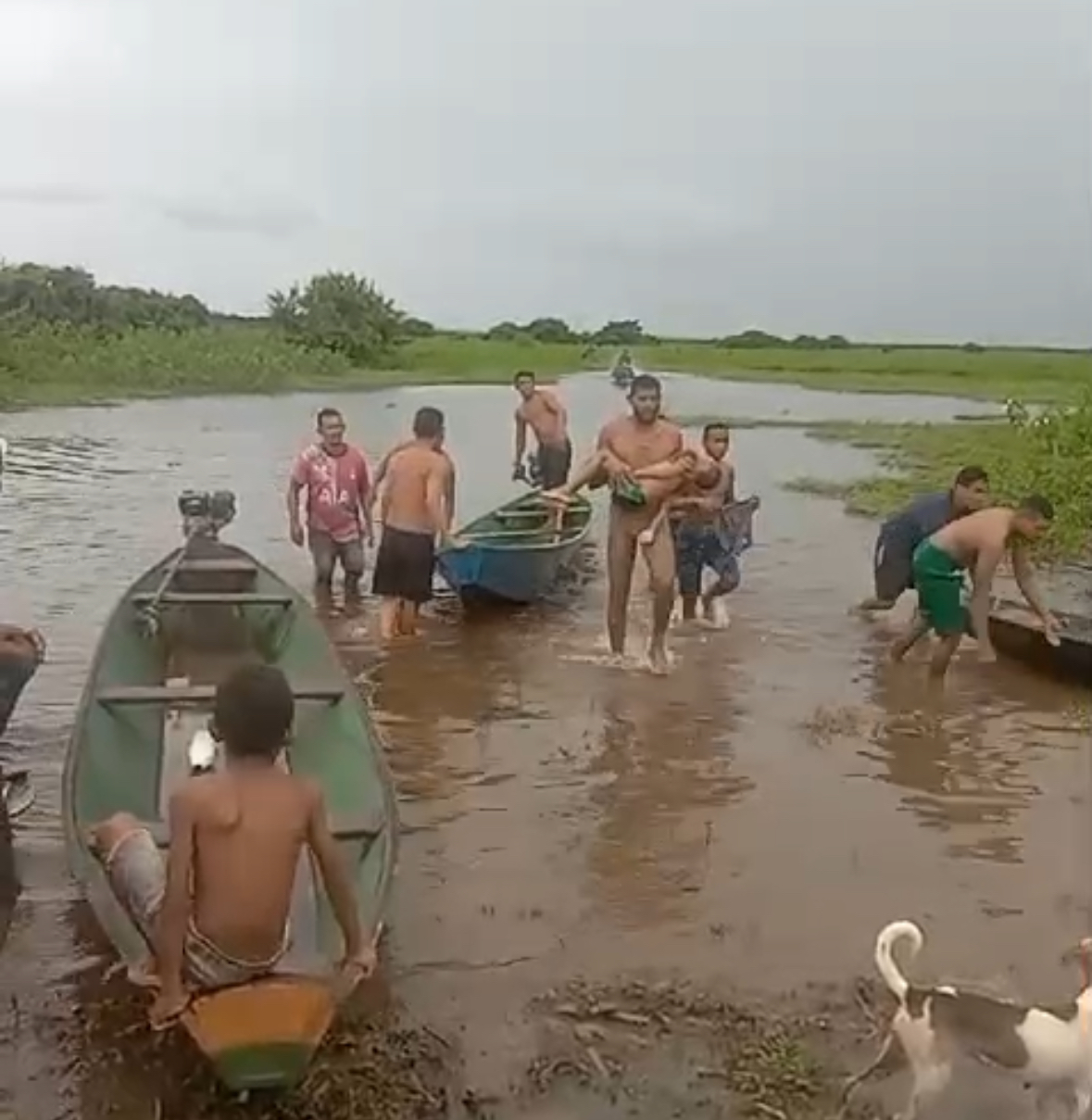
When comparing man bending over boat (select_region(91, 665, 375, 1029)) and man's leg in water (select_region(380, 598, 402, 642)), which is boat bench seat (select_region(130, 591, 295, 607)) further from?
man bending over boat (select_region(91, 665, 375, 1029))

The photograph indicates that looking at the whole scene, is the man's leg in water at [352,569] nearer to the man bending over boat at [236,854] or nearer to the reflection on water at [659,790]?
the reflection on water at [659,790]

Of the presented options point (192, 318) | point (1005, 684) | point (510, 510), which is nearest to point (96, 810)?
point (1005, 684)

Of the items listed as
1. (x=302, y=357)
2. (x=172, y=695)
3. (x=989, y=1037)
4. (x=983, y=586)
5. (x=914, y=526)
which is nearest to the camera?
(x=989, y=1037)

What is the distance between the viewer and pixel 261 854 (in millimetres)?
3969

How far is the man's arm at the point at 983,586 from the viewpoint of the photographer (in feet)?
28.6

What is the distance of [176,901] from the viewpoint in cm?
392

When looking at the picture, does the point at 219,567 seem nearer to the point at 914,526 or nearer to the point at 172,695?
the point at 172,695

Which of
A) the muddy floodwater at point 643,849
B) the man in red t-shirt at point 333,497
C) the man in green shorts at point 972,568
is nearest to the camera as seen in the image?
the muddy floodwater at point 643,849

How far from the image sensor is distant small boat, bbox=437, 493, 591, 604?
10.9m

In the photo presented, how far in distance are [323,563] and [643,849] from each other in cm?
540

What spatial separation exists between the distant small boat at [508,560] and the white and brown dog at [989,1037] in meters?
6.77

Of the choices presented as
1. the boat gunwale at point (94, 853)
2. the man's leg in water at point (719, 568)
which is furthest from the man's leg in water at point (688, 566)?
the boat gunwale at point (94, 853)

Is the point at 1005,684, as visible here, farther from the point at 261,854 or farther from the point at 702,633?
the point at 261,854

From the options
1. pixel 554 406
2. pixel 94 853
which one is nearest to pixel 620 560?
pixel 94 853
